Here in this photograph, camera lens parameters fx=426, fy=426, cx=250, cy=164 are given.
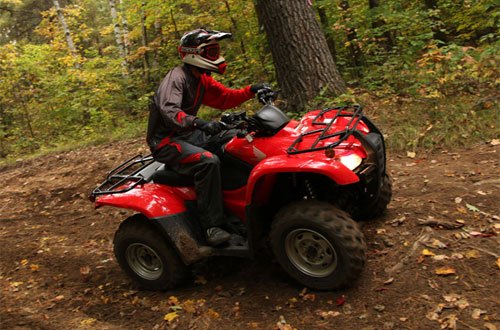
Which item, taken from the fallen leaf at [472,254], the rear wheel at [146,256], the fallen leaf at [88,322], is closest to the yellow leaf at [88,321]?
the fallen leaf at [88,322]

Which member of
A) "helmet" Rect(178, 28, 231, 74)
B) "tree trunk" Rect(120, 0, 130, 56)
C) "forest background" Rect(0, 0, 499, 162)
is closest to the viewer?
"helmet" Rect(178, 28, 231, 74)

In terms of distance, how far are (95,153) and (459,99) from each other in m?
7.57

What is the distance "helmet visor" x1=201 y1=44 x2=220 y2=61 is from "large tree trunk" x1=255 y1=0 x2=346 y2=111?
3163mm

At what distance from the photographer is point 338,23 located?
966cm

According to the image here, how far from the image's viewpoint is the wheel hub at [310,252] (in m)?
3.32

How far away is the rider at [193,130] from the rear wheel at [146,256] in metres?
0.46

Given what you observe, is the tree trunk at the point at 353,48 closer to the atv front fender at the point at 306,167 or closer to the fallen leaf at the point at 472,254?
the fallen leaf at the point at 472,254

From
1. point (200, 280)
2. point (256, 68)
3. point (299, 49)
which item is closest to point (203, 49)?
point (200, 280)

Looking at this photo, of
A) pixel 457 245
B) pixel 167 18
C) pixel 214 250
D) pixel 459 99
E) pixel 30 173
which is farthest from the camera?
pixel 167 18

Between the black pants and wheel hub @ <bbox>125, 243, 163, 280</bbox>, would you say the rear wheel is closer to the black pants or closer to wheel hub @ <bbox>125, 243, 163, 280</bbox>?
wheel hub @ <bbox>125, 243, 163, 280</bbox>

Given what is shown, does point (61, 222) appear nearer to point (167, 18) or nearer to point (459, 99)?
point (459, 99)

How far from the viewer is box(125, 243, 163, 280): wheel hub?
4.19 m

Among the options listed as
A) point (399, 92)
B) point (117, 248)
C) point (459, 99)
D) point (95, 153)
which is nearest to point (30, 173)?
Answer: point (95, 153)

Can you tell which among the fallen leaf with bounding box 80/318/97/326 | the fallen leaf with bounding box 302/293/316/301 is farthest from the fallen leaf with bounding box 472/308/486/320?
the fallen leaf with bounding box 80/318/97/326
